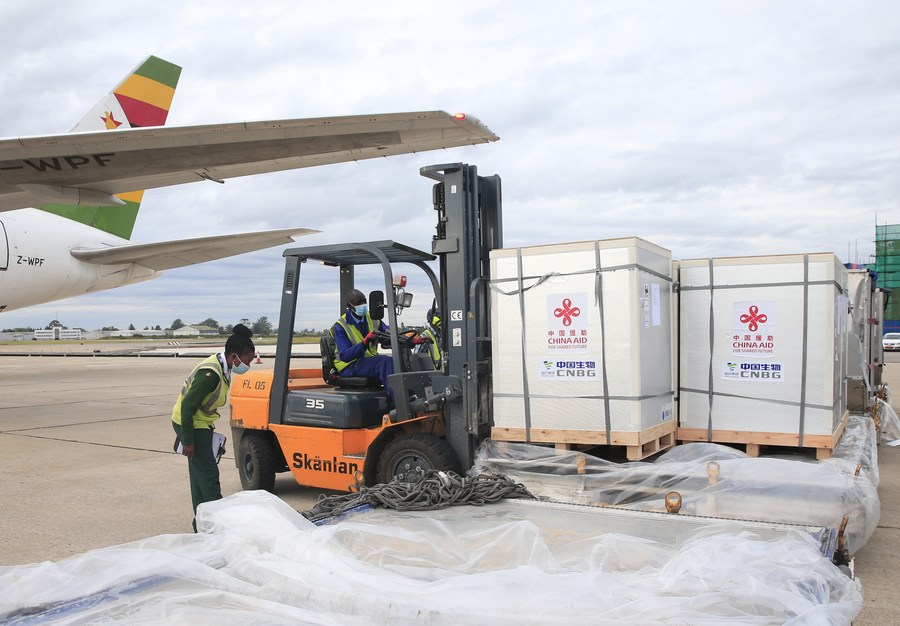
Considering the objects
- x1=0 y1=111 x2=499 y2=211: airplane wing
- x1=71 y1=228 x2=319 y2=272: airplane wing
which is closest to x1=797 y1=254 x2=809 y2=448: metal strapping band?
x1=0 y1=111 x2=499 y2=211: airplane wing

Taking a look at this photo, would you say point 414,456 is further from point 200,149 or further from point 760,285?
point 200,149

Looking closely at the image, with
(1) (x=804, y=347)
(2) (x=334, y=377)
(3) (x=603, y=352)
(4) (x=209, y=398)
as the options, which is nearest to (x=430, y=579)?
(3) (x=603, y=352)

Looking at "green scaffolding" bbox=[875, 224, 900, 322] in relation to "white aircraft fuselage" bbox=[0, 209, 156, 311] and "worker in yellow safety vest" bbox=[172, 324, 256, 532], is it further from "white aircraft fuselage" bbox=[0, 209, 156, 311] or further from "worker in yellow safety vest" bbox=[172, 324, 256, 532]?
"worker in yellow safety vest" bbox=[172, 324, 256, 532]

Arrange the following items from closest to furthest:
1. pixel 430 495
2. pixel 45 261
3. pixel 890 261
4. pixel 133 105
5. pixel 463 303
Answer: pixel 430 495 → pixel 463 303 → pixel 45 261 → pixel 133 105 → pixel 890 261

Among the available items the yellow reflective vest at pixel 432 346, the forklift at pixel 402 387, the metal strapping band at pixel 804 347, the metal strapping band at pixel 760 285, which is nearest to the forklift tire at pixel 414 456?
the forklift at pixel 402 387

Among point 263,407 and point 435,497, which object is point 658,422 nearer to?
point 435,497

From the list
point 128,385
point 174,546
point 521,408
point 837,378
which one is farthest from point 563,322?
point 128,385

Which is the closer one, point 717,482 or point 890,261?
point 717,482

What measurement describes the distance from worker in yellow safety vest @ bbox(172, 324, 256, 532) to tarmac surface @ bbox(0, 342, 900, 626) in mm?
847

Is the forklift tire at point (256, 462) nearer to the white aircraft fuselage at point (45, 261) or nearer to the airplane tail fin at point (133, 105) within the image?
the white aircraft fuselage at point (45, 261)

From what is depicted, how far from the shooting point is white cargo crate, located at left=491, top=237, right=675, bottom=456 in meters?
5.34

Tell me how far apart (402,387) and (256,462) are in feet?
5.95

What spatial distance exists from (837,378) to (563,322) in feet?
7.95

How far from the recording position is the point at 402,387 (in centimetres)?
614
